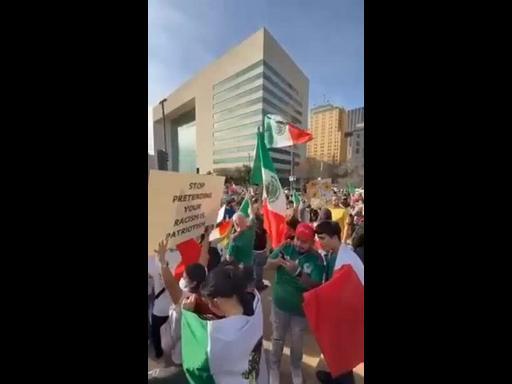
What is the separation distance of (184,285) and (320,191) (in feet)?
6.18

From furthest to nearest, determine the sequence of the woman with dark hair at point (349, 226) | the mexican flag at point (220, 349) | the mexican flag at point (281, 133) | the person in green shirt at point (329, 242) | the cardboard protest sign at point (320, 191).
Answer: the cardboard protest sign at point (320, 191) < the woman with dark hair at point (349, 226) < the mexican flag at point (281, 133) < the person in green shirt at point (329, 242) < the mexican flag at point (220, 349)

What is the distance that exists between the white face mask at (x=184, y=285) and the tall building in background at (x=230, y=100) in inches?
22.2

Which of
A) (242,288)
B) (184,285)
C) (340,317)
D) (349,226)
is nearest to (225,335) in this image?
(242,288)

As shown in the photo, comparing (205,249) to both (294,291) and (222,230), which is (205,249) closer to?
(222,230)

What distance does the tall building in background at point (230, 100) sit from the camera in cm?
151

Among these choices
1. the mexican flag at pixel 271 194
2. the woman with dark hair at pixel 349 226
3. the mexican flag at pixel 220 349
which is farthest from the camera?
the woman with dark hair at pixel 349 226

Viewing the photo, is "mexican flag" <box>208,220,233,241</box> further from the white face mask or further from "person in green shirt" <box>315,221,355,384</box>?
"person in green shirt" <box>315,221,355,384</box>

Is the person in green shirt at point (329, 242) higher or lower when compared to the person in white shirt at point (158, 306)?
higher

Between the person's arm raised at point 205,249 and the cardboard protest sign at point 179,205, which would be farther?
the person's arm raised at point 205,249

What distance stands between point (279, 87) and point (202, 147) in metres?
0.49

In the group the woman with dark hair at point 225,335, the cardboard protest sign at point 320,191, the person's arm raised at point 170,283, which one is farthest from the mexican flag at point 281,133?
the cardboard protest sign at point 320,191

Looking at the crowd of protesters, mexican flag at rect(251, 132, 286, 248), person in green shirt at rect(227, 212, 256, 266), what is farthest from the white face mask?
mexican flag at rect(251, 132, 286, 248)

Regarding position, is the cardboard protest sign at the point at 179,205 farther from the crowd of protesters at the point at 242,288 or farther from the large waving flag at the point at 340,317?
the large waving flag at the point at 340,317
